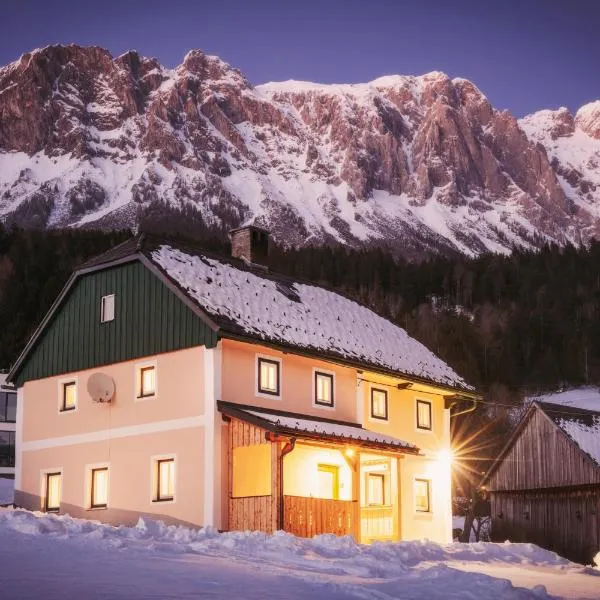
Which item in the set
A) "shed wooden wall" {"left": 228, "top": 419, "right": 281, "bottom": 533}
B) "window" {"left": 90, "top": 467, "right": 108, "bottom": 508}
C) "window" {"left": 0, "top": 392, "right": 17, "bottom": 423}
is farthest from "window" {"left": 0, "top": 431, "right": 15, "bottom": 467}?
"shed wooden wall" {"left": 228, "top": 419, "right": 281, "bottom": 533}

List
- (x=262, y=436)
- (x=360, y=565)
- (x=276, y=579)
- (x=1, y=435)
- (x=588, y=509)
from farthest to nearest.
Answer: (x=1, y=435), (x=588, y=509), (x=262, y=436), (x=360, y=565), (x=276, y=579)

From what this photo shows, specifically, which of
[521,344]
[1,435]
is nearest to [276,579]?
[1,435]

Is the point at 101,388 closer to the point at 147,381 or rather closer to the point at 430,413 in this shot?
the point at 147,381

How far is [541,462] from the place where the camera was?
47.2m

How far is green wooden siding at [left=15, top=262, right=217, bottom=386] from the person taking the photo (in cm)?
3048

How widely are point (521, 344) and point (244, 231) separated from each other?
97135mm

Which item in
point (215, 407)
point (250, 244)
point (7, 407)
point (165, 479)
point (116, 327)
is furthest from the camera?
point (7, 407)

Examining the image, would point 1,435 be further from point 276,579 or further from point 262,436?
point 276,579

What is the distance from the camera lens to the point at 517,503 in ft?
159

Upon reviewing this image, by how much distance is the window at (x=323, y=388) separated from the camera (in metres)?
33.2

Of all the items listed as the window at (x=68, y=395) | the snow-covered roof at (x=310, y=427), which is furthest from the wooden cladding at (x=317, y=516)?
the window at (x=68, y=395)

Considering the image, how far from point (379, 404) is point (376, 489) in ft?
9.87

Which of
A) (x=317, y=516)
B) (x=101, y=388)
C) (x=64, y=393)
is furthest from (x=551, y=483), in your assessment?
(x=101, y=388)

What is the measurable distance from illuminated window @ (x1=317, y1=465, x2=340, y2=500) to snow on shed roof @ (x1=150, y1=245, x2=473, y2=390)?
377cm
